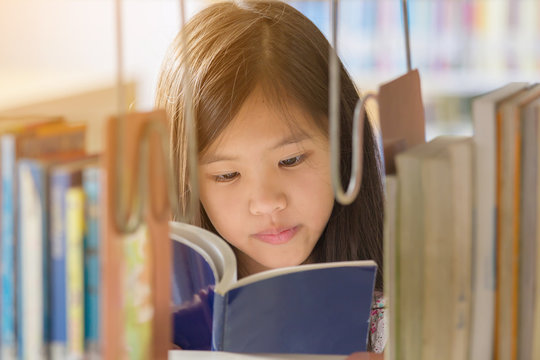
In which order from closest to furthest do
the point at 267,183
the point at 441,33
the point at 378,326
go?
the point at 267,183 < the point at 378,326 < the point at 441,33

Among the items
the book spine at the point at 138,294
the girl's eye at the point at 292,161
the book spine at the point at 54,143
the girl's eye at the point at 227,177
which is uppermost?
the girl's eye at the point at 292,161

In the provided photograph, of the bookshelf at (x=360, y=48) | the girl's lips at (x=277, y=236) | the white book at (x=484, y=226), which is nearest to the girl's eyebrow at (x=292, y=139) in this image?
the girl's lips at (x=277, y=236)

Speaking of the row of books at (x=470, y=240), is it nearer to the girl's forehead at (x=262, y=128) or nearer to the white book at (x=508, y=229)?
the white book at (x=508, y=229)

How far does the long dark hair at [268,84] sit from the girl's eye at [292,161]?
0.07 m

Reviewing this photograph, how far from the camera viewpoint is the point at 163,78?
4.03 feet

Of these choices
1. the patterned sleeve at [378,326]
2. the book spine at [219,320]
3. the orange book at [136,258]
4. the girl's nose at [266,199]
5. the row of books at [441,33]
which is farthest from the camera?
the row of books at [441,33]

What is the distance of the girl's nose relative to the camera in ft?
3.23

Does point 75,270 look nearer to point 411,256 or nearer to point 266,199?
point 411,256

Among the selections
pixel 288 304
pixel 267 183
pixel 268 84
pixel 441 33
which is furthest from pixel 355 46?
pixel 288 304

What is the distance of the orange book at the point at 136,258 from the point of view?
0.51 metres

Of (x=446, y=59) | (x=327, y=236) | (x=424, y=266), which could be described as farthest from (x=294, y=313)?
(x=446, y=59)

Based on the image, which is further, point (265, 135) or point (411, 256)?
point (265, 135)

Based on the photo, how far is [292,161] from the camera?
3.43 feet

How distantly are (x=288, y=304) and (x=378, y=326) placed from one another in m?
0.46
